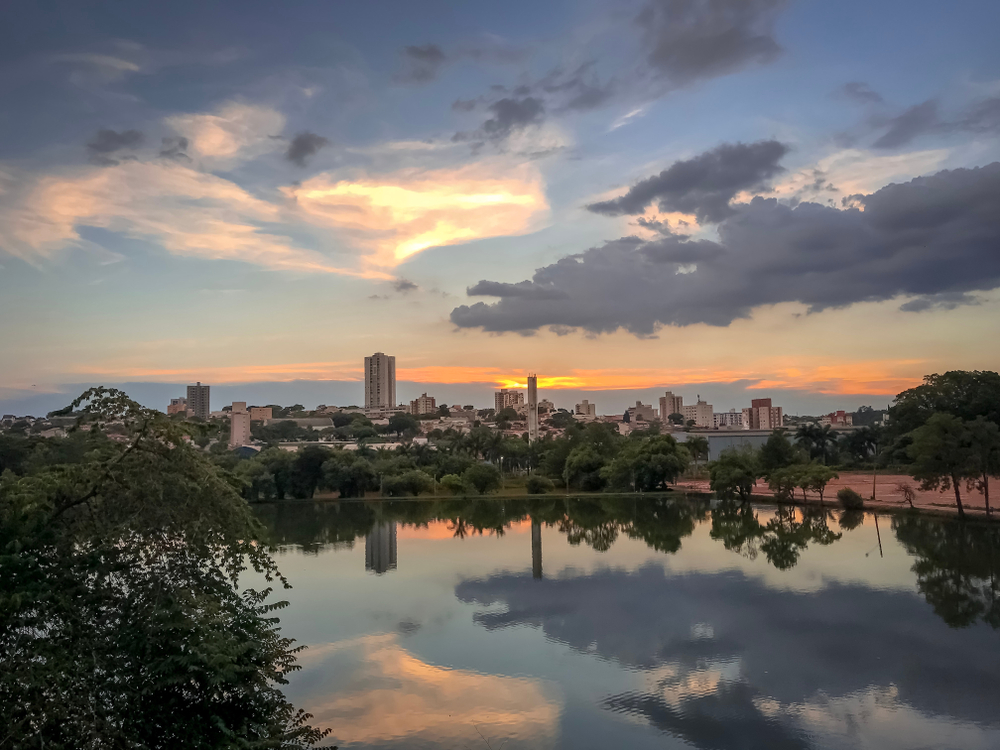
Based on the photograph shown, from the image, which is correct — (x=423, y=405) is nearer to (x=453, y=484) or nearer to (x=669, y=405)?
→ (x=669, y=405)

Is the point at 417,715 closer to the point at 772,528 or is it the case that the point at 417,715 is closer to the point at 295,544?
the point at 295,544

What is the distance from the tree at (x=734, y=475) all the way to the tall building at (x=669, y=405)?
4751 inches

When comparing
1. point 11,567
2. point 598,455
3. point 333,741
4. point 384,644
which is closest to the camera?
point 11,567

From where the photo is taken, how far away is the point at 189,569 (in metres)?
6.07

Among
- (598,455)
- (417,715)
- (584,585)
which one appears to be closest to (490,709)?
(417,715)

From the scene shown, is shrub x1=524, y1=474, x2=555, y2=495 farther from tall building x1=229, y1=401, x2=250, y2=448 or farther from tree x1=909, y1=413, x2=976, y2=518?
tall building x1=229, y1=401, x2=250, y2=448

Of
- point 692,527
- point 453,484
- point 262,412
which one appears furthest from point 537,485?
point 262,412

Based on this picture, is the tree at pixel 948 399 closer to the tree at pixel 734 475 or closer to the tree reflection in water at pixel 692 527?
the tree at pixel 734 475

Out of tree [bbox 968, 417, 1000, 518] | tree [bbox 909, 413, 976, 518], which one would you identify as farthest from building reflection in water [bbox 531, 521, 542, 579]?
tree [bbox 968, 417, 1000, 518]

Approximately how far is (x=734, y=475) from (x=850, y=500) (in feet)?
19.6

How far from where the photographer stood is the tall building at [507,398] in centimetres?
15032

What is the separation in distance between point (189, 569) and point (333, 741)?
4.08m

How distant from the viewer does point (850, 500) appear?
98.2ft

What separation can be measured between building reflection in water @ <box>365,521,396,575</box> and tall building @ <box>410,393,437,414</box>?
114639mm
